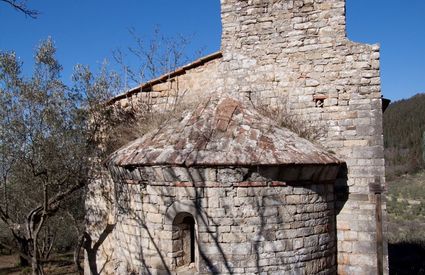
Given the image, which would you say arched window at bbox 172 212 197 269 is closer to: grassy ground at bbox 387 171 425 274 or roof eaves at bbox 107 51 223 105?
roof eaves at bbox 107 51 223 105

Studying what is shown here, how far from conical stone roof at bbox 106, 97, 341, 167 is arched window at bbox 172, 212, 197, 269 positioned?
3.54ft

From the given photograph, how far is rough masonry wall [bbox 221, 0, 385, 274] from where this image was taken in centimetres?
765

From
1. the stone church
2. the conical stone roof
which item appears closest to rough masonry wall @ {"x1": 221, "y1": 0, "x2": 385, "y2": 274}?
the stone church

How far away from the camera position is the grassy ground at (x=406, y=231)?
12.9 m

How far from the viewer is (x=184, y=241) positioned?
6.74m

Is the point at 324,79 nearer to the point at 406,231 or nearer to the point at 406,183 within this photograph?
the point at 406,231

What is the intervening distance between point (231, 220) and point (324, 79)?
369 centimetres

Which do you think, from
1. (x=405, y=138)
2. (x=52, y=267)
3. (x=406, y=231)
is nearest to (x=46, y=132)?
(x=52, y=267)

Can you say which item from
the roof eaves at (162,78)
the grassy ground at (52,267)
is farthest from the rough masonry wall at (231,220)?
the grassy ground at (52,267)

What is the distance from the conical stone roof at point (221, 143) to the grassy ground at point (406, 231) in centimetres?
736

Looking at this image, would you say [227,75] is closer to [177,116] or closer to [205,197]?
[177,116]

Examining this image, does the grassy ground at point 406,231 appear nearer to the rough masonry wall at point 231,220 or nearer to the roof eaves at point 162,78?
the rough masonry wall at point 231,220

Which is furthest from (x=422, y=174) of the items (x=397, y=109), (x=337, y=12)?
(x=337, y=12)

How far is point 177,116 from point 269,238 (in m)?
3.12
